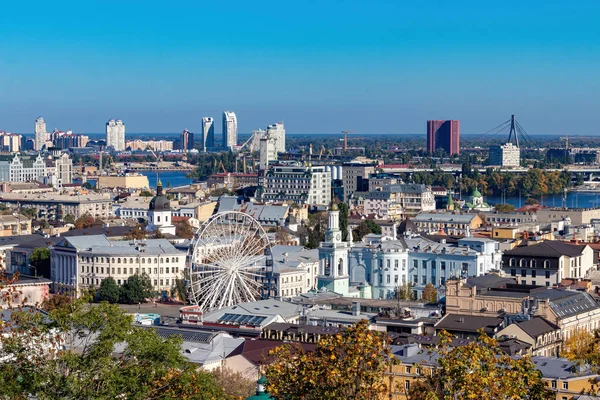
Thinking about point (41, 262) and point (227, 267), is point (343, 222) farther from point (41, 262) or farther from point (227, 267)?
point (227, 267)

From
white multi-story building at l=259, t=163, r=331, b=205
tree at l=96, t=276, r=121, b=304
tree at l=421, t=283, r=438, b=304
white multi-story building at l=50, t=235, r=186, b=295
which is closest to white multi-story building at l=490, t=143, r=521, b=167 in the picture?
white multi-story building at l=259, t=163, r=331, b=205

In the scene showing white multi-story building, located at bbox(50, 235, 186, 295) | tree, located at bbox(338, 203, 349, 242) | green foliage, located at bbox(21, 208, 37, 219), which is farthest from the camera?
green foliage, located at bbox(21, 208, 37, 219)

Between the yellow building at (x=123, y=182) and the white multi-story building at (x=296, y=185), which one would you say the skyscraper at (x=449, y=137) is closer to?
the yellow building at (x=123, y=182)

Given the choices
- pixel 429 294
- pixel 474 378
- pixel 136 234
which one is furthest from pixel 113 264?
pixel 474 378

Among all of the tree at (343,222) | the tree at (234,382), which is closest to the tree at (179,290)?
the tree at (343,222)

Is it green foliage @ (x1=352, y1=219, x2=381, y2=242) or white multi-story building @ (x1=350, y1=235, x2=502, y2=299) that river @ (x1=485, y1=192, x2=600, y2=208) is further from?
white multi-story building @ (x1=350, y1=235, x2=502, y2=299)

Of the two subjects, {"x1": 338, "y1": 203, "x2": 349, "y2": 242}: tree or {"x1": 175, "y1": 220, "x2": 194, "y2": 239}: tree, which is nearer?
{"x1": 175, "y1": 220, "x2": 194, "y2": 239}: tree
